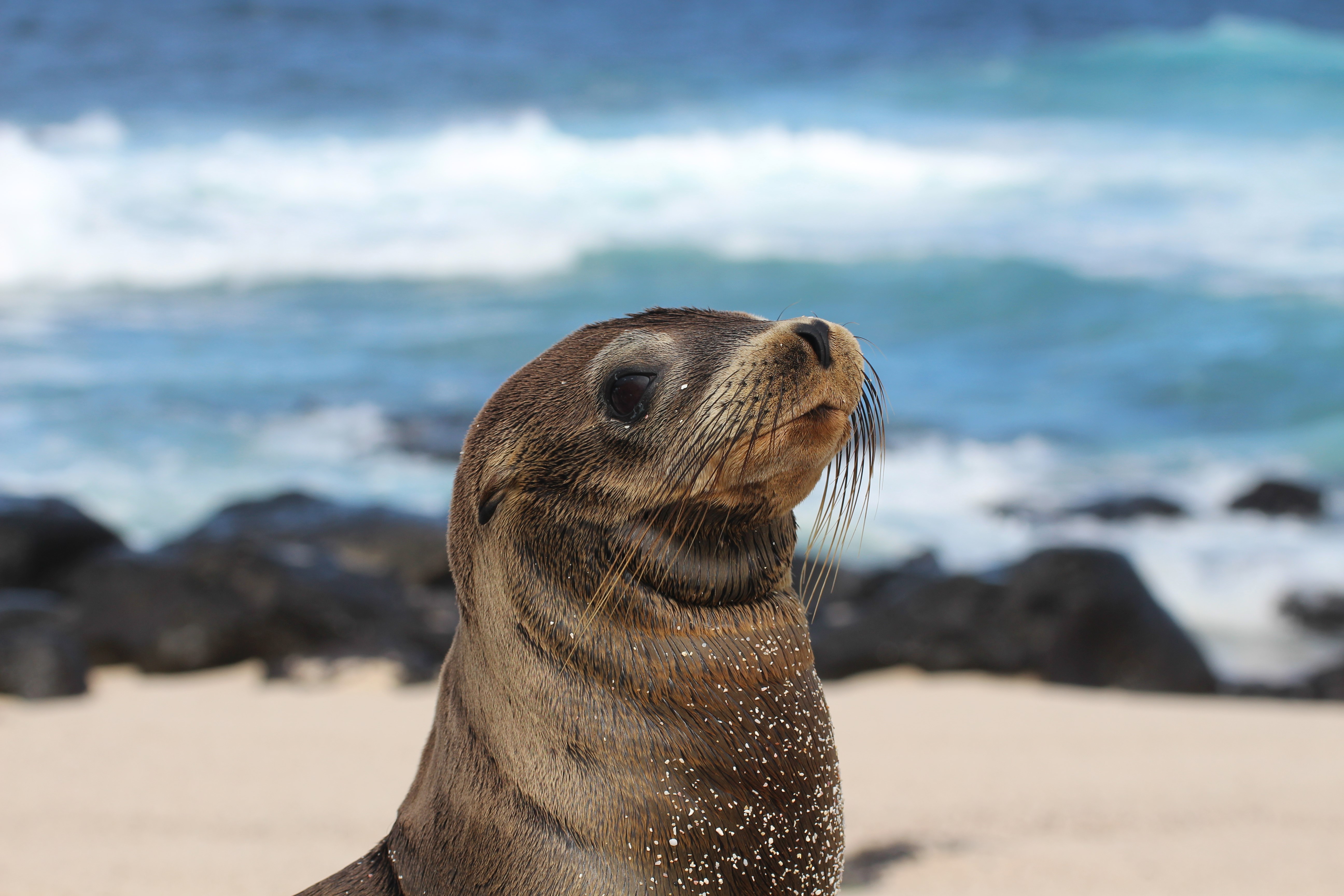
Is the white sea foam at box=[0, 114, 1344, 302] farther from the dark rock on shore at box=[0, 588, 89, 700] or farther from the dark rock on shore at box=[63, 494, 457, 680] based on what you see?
the dark rock on shore at box=[0, 588, 89, 700]

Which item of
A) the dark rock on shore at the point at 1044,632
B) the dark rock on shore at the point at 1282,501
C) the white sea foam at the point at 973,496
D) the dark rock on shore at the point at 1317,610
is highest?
the dark rock on shore at the point at 1044,632

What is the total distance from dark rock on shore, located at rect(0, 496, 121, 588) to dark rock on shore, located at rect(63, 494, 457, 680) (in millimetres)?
404

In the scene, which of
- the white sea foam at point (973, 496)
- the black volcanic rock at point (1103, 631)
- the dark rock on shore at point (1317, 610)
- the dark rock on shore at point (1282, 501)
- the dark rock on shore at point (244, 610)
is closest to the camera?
the black volcanic rock at point (1103, 631)

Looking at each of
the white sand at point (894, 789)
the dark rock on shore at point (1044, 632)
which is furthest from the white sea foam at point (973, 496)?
the white sand at point (894, 789)

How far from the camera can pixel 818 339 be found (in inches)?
90.7

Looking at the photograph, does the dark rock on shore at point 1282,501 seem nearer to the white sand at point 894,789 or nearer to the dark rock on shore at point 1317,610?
the dark rock on shore at point 1317,610

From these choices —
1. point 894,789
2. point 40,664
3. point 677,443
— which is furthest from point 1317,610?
point 677,443

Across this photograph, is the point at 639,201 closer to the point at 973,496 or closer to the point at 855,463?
the point at 973,496

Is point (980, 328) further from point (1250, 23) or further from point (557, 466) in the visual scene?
point (557, 466)

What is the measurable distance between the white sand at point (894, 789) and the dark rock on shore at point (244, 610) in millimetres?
596

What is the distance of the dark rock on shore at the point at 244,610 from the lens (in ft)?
29.0

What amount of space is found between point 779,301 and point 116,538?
Result: 11631mm

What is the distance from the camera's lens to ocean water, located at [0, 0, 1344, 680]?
15.0 metres

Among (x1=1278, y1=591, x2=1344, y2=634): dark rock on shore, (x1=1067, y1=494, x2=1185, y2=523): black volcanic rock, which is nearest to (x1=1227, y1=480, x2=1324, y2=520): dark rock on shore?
(x1=1067, y1=494, x2=1185, y2=523): black volcanic rock
